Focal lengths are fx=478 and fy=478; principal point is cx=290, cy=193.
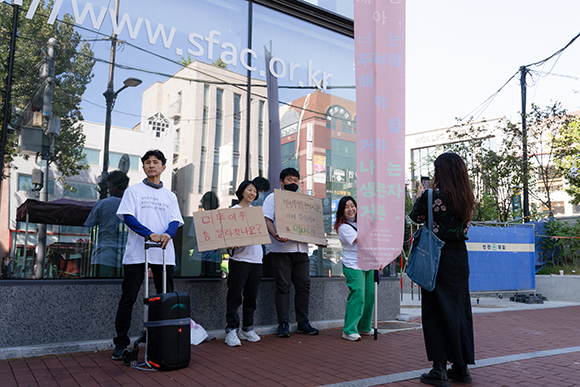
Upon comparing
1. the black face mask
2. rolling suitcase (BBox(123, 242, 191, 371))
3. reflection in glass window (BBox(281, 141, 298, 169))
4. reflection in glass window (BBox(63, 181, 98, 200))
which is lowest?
rolling suitcase (BBox(123, 242, 191, 371))

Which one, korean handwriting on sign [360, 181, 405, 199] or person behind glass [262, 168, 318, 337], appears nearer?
korean handwriting on sign [360, 181, 405, 199]

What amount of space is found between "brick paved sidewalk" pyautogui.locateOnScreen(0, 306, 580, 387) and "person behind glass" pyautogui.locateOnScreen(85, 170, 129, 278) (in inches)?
39.7

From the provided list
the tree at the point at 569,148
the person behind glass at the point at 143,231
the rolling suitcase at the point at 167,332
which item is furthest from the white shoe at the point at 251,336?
the tree at the point at 569,148

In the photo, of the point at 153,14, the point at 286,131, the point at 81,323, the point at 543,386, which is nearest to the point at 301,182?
the point at 286,131

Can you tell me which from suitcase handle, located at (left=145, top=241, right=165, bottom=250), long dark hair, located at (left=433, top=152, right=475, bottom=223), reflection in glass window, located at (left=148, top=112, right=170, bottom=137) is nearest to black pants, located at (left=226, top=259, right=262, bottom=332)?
suitcase handle, located at (left=145, top=241, right=165, bottom=250)

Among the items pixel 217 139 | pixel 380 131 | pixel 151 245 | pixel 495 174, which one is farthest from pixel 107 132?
pixel 495 174

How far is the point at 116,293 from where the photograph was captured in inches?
207

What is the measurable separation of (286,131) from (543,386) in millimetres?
4899

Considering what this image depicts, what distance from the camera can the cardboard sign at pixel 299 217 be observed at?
588 cm

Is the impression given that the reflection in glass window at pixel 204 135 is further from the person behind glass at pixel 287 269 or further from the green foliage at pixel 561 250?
the green foliage at pixel 561 250

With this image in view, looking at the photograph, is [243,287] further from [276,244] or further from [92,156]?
[92,156]

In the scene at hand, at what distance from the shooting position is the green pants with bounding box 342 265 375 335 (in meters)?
5.87

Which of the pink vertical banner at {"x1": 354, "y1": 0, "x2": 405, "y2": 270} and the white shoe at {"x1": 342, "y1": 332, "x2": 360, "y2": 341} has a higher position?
the pink vertical banner at {"x1": 354, "y1": 0, "x2": 405, "y2": 270}

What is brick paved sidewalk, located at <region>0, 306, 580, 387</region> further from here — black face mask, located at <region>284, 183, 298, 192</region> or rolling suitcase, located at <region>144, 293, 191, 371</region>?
black face mask, located at <region>284, 183, 298, 192</region>
